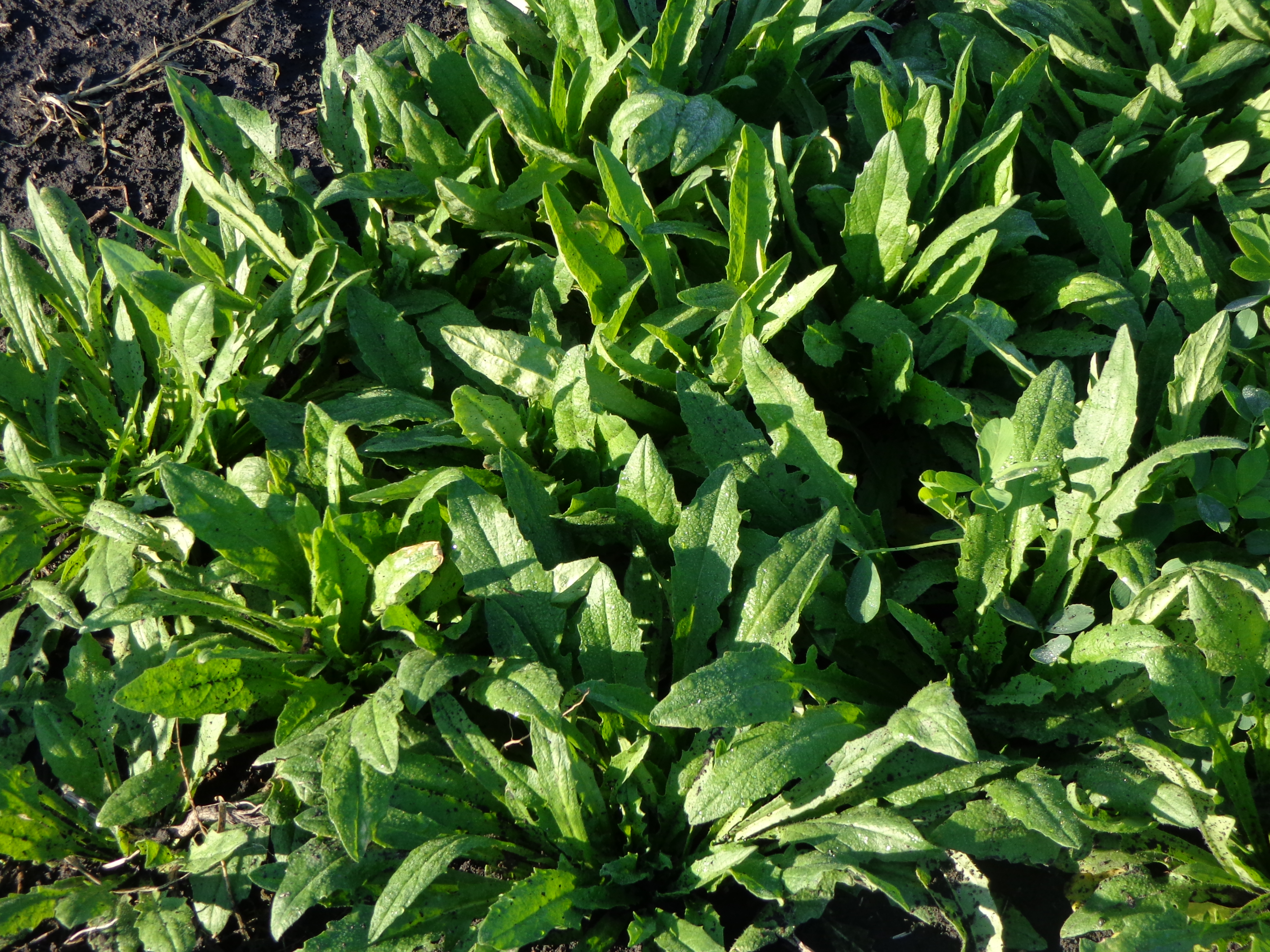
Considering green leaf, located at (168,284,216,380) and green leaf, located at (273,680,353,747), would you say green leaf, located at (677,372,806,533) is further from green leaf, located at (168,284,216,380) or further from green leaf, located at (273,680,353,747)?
green leaf, located at (168,284,216,380)

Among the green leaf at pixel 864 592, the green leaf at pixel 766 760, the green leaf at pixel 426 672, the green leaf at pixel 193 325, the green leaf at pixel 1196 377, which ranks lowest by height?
the green leaf at pixel 766 760

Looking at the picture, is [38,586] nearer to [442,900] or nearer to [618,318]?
[442,900]

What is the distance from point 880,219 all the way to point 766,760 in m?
1.25

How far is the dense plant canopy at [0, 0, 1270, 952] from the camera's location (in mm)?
1767

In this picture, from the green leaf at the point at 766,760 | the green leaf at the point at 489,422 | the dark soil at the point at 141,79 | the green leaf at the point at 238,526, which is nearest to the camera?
the green leaf at the point at 766,760

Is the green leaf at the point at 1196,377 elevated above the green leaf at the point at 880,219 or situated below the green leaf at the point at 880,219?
below

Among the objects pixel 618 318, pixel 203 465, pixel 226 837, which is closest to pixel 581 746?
pixel 226 837

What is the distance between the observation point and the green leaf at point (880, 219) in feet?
7.26

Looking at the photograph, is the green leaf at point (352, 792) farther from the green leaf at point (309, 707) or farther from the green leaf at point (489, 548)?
the green leaf at point (489, 548)

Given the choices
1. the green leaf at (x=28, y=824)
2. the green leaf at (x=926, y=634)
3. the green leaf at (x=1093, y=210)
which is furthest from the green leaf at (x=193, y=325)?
the green leaf at (x=1093, y=210)

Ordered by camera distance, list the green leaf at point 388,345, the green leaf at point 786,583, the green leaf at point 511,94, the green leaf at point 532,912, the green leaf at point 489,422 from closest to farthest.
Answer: the green leaf at point 532,912, the green leaf at point 786,583, the green leaf at point 489,422, the green leaf at point 388,345, the green leaf at point 511,94

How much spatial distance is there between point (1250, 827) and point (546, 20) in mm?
2452

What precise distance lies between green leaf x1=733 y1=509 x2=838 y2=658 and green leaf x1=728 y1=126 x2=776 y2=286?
65 cm

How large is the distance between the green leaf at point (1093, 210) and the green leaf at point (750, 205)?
72 cm
